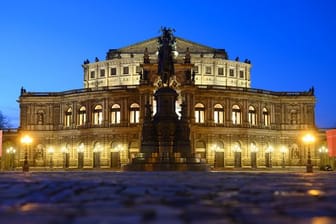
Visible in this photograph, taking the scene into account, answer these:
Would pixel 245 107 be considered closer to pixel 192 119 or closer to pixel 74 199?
pixel 192 119

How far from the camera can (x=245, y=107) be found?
77.2 meters

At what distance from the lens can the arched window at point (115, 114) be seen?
3004 inches

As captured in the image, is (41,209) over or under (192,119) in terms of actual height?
under

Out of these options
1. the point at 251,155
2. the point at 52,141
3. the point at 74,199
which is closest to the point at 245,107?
the point at 251,155

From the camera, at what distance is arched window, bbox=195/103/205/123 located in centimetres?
7488

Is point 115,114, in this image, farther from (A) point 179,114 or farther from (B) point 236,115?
(B) point 236,115

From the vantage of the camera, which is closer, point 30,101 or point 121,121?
point 121,121

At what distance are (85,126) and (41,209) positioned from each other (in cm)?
7215

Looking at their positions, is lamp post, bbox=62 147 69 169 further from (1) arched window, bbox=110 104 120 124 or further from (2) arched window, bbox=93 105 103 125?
(1) arched window, bbox=110 104 120 124

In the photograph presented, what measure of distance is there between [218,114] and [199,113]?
10.2ft

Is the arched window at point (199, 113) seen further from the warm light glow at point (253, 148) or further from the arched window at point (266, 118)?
the arched window at point (266, 118)

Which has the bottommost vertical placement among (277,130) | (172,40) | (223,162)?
(223,162)

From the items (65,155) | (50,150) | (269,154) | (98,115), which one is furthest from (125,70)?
(269,154)

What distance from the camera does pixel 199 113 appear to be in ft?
247
